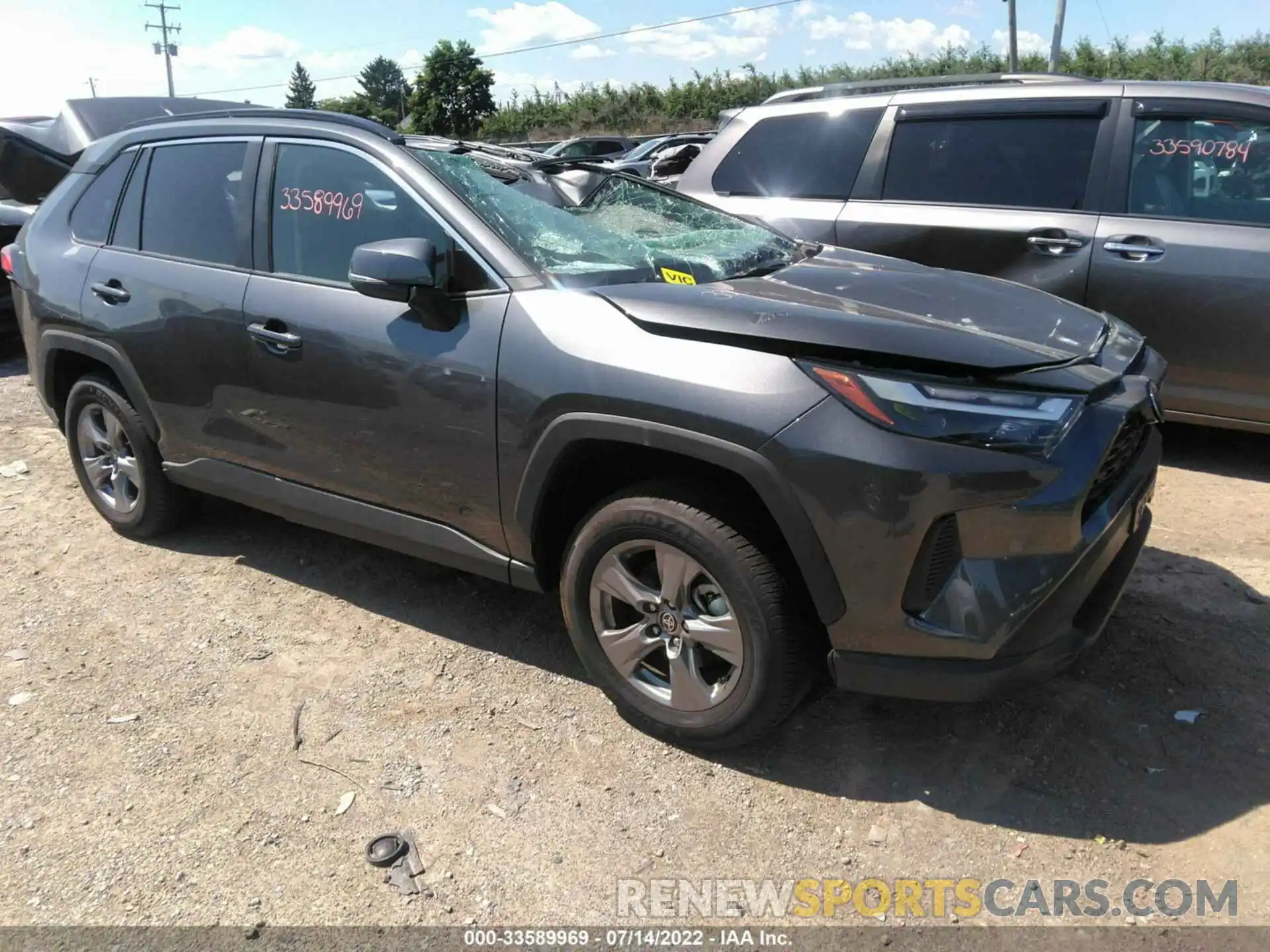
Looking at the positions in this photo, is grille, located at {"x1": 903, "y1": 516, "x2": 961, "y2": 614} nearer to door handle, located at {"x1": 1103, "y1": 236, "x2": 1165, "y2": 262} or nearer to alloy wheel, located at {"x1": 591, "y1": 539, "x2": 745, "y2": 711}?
alloy wheel, located at {"x1": 591, "y1": 539, "x2": 745, "y2": 711}

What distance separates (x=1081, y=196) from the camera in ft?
15.8

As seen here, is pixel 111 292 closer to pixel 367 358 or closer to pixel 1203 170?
pixel 367 358

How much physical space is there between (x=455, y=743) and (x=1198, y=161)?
14.0 ft

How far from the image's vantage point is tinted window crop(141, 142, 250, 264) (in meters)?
3.64

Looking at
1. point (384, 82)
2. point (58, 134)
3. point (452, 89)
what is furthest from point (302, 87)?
point (58, 134)

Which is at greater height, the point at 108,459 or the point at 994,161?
the point at 994,161

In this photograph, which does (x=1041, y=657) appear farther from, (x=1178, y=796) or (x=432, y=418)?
(x=432, y=418)

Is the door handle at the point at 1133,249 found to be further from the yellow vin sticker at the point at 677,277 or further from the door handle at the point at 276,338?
the door handle at the point at 276,338

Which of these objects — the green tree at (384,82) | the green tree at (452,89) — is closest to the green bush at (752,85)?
the green tree at (452,89)

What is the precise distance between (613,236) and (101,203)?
8.04 ft

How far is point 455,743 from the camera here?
294cm

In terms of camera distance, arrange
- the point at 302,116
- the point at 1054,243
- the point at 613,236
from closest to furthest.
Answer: the point at 613,236 → the point at 302,116 → the point at 1054,243

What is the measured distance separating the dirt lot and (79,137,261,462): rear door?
Answer: 0.78 m

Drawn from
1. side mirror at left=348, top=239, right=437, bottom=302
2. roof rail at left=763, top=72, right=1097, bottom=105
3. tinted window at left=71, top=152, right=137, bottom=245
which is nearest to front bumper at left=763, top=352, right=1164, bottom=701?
side mirror at left=348, top=239, right=437, bottom=302
